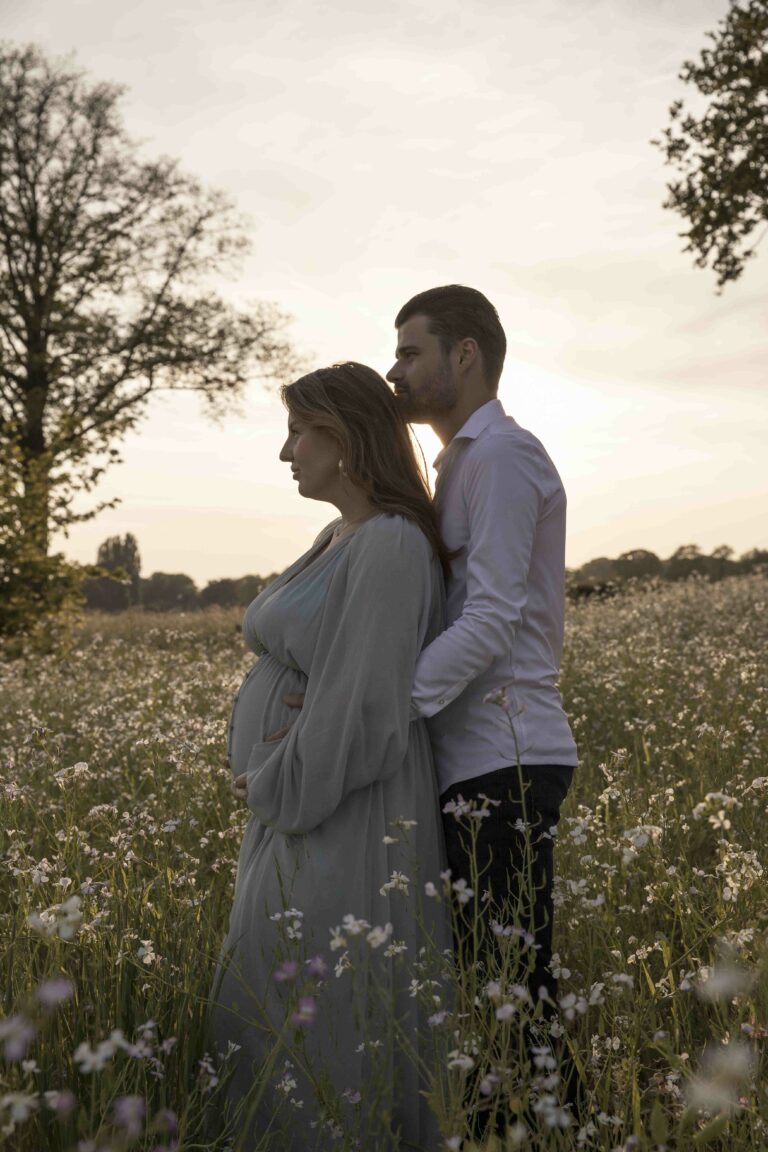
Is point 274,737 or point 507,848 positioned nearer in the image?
point 507,848

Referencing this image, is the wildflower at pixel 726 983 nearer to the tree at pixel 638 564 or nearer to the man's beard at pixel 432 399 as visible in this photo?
the man's beard at pixel 432 399

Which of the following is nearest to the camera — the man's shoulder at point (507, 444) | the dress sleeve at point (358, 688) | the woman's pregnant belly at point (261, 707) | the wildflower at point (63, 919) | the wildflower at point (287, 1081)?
the wildflower at point (63, 919)

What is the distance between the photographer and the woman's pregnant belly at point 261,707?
3559 millimetres

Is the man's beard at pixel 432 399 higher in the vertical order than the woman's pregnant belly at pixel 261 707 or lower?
higher

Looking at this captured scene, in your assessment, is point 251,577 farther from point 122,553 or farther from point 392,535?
point 392,535

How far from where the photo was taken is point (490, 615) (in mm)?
3244

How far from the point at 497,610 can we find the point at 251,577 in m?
37.5

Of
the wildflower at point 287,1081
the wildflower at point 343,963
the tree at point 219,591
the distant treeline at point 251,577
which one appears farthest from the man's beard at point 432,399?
the tree at point 219,591

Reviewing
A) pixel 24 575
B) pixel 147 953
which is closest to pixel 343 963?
pixel 147 953

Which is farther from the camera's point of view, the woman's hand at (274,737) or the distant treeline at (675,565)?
the distant treeline at (675,565)

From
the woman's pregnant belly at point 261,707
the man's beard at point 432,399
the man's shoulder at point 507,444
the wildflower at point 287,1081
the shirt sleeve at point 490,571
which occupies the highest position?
the man's beard at point 432,399

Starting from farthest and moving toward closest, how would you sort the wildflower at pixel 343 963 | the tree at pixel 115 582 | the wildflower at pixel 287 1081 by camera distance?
the tree at pixel 115 582 → the wildflower at pixel 287 1081 → the wildflower at pixel 343 963

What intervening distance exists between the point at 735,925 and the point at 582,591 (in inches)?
763

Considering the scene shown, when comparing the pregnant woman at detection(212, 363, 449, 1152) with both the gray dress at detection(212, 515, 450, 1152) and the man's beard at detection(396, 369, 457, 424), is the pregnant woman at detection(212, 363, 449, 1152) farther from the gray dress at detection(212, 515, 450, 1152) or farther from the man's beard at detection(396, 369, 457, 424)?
the man's beard at detection(396, 369, 457, 424)
